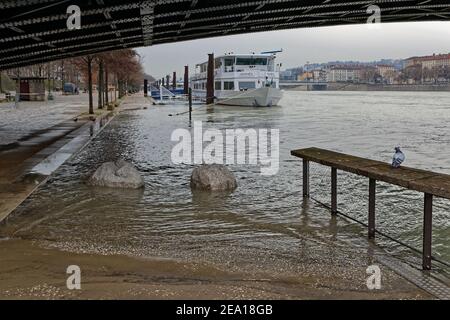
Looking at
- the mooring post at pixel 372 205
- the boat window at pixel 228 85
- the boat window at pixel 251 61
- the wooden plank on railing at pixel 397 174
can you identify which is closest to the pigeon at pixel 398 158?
the wooden plank on railing at pixel 397 174

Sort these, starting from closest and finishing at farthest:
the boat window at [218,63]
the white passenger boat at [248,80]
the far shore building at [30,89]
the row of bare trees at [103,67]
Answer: the row of bare trees at [103,67] < the far shore building at [30,89] < the white passenger boat at [248,80] < the boat window at [218,63]

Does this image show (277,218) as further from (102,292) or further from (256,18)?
(256,18)

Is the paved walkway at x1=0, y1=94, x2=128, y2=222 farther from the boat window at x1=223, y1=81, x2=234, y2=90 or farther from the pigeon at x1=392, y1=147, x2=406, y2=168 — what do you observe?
the boat window at x1=223, y1=81, x2=234, y2=90

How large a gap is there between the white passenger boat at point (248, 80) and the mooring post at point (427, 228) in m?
50.4

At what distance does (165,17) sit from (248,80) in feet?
143

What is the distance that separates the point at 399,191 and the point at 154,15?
27.1 ft

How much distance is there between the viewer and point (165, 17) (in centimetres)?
1568

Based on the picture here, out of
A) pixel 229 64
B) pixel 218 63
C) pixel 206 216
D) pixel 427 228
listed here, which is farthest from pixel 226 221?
pixel 218 63

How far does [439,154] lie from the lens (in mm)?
15859

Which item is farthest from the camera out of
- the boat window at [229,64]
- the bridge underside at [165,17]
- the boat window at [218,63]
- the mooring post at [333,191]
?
the boat window at [218,63]

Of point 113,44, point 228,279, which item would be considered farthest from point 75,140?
Answer: point 228,279

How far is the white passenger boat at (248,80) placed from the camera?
5597 cm

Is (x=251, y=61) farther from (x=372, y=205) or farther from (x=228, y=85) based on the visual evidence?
(x=372, y=205)

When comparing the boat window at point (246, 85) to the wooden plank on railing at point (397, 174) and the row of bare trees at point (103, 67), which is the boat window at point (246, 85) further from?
the wooden plank on railing at point (397, 174)
